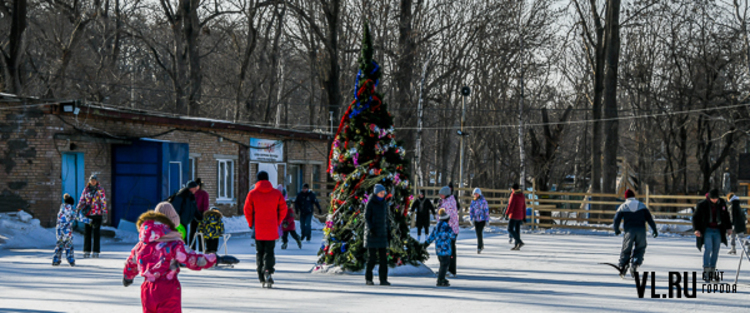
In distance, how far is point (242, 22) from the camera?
43.2 metres

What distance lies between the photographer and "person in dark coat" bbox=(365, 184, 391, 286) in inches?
479

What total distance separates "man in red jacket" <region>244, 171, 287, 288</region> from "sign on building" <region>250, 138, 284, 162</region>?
19.4 meters

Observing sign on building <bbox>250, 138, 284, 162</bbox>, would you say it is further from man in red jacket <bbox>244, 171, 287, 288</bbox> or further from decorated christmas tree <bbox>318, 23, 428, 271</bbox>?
man in red jacket <bbox>244, 171, 287, 288</bbox>

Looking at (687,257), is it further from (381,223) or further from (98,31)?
(98,31)

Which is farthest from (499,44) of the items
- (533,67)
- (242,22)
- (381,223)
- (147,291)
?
(147,291)

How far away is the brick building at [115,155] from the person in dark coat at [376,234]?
12.3 metres

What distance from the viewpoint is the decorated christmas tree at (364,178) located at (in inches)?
541

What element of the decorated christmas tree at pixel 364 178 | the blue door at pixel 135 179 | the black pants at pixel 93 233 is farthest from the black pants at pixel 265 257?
the blue door at pixel 135 179

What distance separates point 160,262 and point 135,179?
733 inches

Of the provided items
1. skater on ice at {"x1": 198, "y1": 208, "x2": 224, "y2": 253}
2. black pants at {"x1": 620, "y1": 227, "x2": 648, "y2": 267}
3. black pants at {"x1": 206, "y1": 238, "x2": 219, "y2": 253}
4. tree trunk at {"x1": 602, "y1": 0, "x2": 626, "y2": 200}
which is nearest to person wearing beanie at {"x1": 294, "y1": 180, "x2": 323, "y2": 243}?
black pants at {"x1": 206, "y1": 238, "x2": 219, "y2": 253}

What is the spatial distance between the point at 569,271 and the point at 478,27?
962 inches

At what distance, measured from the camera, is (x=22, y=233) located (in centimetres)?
1978

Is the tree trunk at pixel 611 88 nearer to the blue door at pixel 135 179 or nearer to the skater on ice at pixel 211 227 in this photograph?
the blue door at pixel 135 179

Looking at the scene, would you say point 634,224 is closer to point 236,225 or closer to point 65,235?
point 65,235
